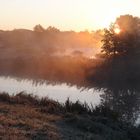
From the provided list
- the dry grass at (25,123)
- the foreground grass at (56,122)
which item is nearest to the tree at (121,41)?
the foreground grass at (56,122)

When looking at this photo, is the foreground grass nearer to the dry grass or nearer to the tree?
the dry grass

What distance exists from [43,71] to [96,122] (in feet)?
94.3

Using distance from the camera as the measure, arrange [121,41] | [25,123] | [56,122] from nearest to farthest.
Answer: [25,123] < [56,122] < [121,41]

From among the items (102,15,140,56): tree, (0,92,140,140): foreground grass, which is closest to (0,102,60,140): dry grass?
(0,92,140,140): foreground grass

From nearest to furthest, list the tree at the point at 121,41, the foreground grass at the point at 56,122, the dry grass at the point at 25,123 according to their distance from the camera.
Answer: the dry grass at the point at 25,123 → the foreground grass at the point at 56,122 → the tree at the point at 121,41

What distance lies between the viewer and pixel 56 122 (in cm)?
1255

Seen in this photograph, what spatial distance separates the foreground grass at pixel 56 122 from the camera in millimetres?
10883

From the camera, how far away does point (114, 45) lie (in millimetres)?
45469

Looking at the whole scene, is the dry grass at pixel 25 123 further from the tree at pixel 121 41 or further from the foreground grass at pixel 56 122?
the tree at pixel 121 41

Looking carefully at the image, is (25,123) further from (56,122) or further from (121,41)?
(121,41)

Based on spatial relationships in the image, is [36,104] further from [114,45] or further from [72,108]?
[114,45]

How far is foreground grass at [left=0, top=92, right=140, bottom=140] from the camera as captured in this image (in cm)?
1088

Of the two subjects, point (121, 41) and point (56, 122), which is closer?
point (56, 122)

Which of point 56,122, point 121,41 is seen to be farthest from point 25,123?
point 121,41
